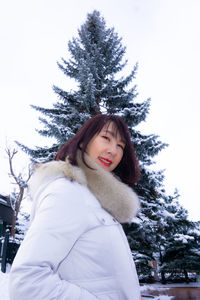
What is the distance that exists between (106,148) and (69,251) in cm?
106

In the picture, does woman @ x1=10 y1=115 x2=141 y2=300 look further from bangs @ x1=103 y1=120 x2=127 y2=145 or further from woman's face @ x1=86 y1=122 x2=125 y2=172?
bangs @ x1=103 y1=120 x2=127 y2=145

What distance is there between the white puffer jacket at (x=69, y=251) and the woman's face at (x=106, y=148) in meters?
0.48

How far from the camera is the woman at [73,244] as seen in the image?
101 centimetres

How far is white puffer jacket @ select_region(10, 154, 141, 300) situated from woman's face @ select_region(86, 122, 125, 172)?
1.59 ft

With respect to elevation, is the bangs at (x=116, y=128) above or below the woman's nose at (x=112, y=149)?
above

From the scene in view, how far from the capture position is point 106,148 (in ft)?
6.59

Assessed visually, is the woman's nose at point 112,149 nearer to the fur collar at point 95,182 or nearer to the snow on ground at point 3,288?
the fur collar at point 95,182

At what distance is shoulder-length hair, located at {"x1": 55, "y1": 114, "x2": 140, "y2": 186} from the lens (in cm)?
197

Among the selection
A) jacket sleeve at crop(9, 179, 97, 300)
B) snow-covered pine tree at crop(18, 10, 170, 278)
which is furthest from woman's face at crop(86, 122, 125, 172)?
snow-covered pine tree at crop(18, 10, 170, 278)

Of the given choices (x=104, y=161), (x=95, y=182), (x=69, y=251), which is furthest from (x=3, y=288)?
(x=69, y=251)

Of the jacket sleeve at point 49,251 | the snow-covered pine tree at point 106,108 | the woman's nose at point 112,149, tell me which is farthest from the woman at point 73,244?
the snow-covered pine tree at point 106,108

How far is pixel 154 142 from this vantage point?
8914 millimetres

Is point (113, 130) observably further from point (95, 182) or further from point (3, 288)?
point (3, 288)

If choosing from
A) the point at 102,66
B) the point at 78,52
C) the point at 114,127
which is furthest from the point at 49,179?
the point at 78,52
